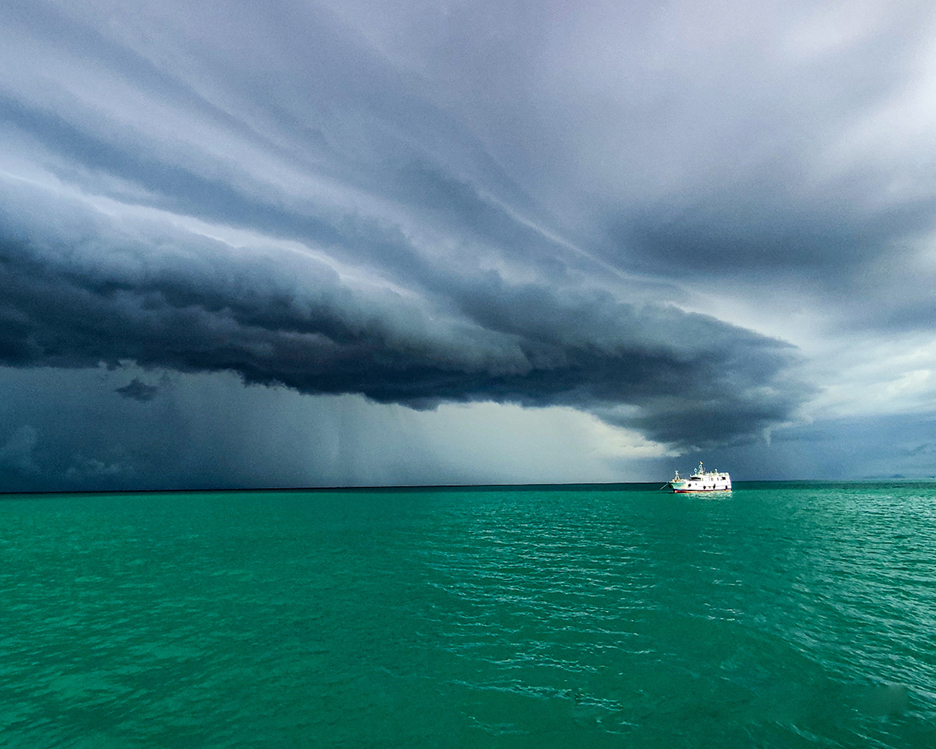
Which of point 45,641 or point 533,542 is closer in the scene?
point 45,641

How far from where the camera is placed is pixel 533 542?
214 feet

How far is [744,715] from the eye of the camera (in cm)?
1761

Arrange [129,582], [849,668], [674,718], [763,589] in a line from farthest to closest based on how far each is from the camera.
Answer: [129,582] < [763,589] < [849,668] < [674,718]

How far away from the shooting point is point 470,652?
23.8 metres

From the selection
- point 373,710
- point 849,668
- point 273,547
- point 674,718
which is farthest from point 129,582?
point 849,668

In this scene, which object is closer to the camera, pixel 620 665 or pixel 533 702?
pixel 533 702

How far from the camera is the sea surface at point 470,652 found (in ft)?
55.1

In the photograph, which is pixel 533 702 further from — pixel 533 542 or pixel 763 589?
pixel 533 542

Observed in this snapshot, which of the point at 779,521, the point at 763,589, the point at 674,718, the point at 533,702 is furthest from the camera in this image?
the point at 779,521

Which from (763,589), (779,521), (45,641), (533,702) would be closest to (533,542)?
(763,589)

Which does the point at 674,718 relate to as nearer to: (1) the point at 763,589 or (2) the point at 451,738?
(2) the point at 451,738

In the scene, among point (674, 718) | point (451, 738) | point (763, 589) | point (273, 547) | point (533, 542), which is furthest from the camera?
point (533, 542)

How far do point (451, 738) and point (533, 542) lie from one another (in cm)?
5146

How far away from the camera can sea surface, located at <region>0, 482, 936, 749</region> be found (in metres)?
16.8
